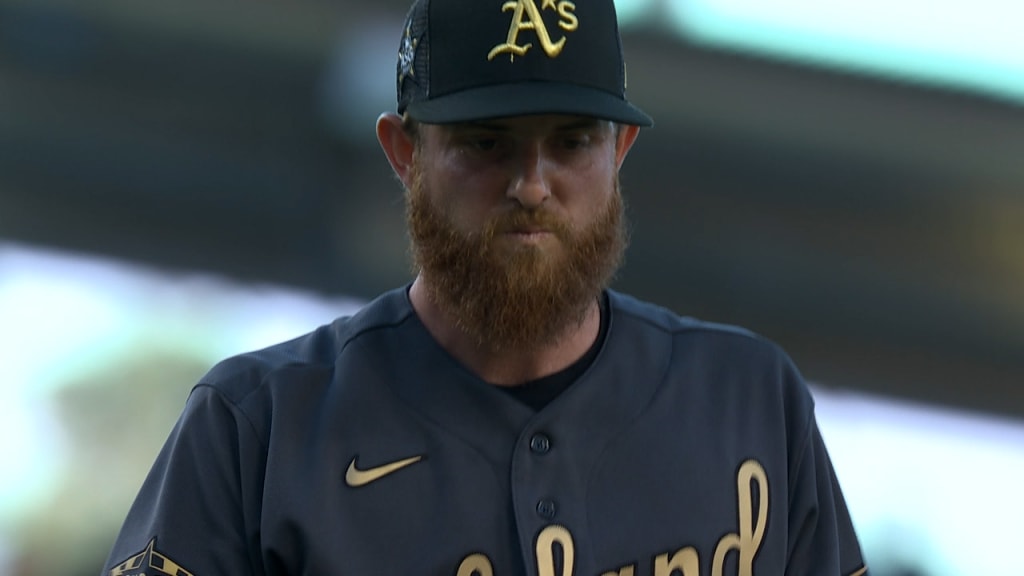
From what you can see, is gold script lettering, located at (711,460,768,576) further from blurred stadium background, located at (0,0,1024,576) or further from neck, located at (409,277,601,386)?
blurred stadium background, located at (0,0,1024,576)

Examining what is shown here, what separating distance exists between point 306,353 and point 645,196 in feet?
7.72

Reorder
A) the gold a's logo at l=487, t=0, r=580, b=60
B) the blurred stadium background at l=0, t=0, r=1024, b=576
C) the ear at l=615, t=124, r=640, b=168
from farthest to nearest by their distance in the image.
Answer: the blurred stadium background at l=0, t=0, r=1024, b=576
the ear at l=615, t=124, r=640, b=168
the gold a's logo at l=487, t=0, r=580, b=60

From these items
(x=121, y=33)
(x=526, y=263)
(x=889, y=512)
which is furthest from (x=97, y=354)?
(x=526, y=263)

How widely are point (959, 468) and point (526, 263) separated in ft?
8.09

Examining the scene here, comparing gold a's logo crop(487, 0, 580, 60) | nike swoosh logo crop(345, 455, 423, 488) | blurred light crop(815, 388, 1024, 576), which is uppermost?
gold a's logo crop(487, 0, 580, 60)

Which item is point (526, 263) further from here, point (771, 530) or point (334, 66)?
point (334, 66)

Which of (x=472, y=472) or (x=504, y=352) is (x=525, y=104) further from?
(x=472, y=472)

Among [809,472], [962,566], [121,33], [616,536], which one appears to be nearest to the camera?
[616,536]

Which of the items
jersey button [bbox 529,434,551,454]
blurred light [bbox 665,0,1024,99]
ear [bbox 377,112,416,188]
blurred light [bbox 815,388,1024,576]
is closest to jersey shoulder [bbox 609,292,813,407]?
jersey button [bbox 529,434,551,454]

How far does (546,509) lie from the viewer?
1703mm

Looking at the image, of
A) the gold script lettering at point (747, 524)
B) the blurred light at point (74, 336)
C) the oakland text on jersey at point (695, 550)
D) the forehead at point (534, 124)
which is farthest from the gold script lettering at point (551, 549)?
the blurred light at point (74, 336)

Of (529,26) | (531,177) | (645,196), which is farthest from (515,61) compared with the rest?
(645,196)

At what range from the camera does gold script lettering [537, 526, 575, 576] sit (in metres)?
1.67

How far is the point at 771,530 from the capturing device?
1.77 meters
